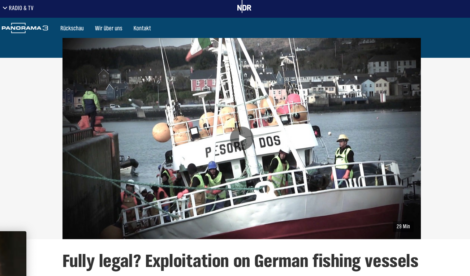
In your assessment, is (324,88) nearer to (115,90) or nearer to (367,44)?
(367,44)

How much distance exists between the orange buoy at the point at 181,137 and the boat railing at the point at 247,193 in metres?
1.32

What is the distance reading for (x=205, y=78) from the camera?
13.9 m

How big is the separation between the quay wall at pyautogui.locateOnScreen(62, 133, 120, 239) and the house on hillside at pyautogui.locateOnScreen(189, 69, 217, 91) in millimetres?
1930

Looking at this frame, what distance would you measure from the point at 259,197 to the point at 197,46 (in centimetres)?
243

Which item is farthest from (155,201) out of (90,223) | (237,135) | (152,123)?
(152,123)

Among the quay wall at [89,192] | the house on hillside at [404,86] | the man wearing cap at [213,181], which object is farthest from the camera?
the house on hillside at [404,86]

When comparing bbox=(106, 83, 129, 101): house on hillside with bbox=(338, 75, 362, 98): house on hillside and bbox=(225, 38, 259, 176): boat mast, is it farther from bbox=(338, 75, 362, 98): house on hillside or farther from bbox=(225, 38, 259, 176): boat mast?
bbox=(338, 75, 362, 98): house on hillside

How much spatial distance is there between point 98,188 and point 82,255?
4.85ft

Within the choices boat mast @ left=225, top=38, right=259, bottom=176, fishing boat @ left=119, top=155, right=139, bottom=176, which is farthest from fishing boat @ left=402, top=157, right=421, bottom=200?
fishing boat @ left=119, top=155, right=139, bottom=176

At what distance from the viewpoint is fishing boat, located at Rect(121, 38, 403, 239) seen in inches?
426

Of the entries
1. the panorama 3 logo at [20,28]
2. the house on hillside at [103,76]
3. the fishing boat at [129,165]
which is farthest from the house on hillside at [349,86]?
the fishing boat at [129,165]

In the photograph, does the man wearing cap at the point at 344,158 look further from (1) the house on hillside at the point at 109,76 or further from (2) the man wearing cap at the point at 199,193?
(1) the house on hillside at the point at 109,76

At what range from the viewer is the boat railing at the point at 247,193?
10.7 meters
